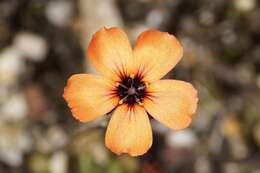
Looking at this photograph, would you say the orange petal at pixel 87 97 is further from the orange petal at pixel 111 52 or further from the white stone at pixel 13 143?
the white stone at pixel 13 143

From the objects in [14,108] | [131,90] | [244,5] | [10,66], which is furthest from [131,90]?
[244,5]

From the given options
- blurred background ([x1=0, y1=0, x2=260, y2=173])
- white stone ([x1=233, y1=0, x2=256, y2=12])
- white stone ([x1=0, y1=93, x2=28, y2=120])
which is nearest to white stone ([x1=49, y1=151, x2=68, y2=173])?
blurred background ([x1=0, y1=0, x2=260, y2=173])

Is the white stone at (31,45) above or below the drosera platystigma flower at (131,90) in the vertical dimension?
below

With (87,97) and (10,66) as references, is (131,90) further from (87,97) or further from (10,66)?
(10,66)

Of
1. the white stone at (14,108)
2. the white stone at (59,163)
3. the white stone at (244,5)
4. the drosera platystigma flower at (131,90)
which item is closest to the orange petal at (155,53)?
the drosera platystigma flower at (131,90)

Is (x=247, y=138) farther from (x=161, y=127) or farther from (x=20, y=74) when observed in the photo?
(x=20, y=74)

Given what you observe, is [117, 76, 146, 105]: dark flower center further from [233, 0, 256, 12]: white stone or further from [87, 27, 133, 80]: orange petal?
[233, 0, 256, 12]: white stone
